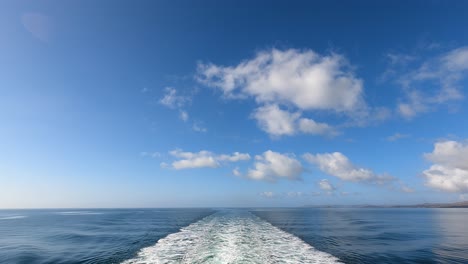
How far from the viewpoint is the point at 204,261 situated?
2169 cm

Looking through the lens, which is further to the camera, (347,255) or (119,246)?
(119,246)

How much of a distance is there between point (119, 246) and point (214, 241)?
10182mm

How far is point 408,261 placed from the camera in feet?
79.0

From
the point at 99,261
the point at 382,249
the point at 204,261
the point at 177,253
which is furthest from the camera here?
the point at 382,249

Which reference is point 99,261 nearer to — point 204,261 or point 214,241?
point 204,261

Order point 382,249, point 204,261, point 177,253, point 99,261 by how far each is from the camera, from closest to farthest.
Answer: point 204,261
point 99,261
point 177,253
point 382,249

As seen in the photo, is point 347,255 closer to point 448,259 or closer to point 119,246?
point 448,259

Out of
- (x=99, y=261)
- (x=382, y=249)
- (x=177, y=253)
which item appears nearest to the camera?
(x=99, y=261)

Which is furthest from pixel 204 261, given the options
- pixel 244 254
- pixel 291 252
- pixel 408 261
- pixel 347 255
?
pixel 408 261

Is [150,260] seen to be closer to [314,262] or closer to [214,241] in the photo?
[214,241]

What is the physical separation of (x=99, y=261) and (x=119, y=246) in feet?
24.4

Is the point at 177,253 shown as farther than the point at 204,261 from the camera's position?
Yes

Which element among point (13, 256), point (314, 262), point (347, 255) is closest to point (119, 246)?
point (13, 256)

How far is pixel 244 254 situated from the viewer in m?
23.8
